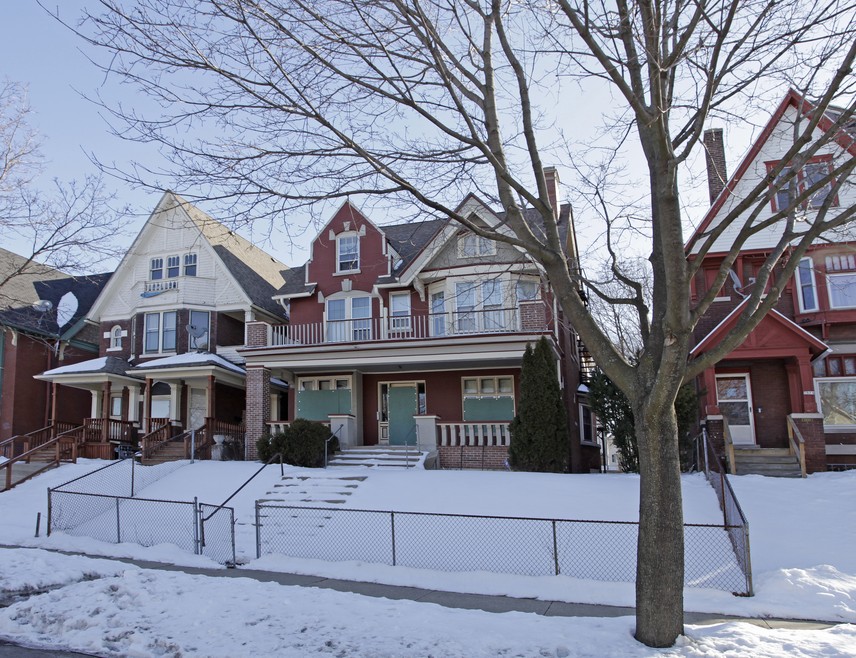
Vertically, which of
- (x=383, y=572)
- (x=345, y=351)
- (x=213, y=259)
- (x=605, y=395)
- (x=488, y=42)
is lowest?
(x=383, y=572)

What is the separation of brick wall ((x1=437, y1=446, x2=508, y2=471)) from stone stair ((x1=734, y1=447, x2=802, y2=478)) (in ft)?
20.9

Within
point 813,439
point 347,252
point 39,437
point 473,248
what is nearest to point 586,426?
point 473,248

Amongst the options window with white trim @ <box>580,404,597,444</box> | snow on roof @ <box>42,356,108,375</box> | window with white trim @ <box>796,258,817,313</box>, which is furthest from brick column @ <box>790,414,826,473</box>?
snow on roof @ <box>42,356,108,375</box>

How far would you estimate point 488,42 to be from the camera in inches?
325

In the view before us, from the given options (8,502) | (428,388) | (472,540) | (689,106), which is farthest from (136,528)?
(689,106)

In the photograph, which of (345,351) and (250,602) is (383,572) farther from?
(345,351)

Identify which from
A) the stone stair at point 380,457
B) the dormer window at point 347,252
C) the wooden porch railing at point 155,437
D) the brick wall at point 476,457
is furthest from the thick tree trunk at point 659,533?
the dormer window at point 347,252

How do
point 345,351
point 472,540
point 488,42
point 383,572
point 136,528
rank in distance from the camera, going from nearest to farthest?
1. point 488,42
2. point 383,572
3. point 472,540
4. point 136,528
5. point 345,351

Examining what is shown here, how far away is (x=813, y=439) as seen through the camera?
17.4 m

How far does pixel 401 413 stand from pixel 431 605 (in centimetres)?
1470

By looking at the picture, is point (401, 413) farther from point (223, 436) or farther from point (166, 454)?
point (166, 454)

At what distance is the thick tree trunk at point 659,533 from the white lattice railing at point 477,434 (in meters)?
13.2

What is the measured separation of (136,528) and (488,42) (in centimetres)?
1222

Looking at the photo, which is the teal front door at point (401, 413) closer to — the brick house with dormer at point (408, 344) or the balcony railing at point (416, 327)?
the brick house with dormer at point (408, 344)
